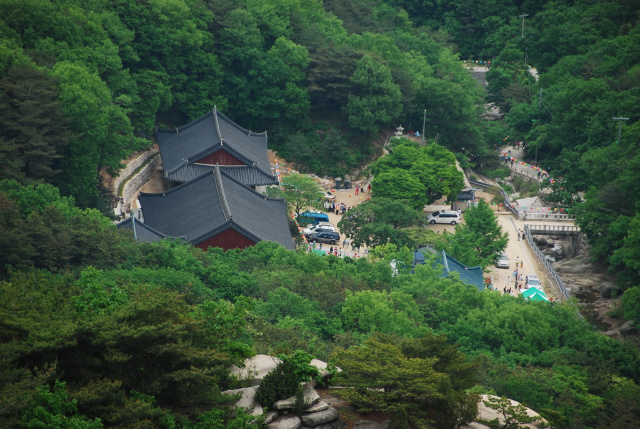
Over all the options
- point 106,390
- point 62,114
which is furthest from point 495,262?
point 106,390

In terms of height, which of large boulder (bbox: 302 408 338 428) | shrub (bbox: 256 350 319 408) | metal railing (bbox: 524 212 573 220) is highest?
metal railing (bbox: 524 212 573 220)

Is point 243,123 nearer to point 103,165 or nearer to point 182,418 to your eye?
point 103,165

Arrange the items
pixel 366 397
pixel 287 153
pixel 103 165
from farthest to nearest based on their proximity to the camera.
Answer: pixel 287 153
pixel 103 165
pixel 366 397

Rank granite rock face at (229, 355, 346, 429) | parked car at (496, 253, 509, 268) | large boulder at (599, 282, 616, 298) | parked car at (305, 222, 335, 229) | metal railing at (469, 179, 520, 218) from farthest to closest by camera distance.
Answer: metal railing at (469, 179, 520, 218) → parked car at (305, 222, 335, 229) → parked car at (496, 253, 509, 268) → large boulder at (599, 282, 616, 298) → granite rock face at (229, 355, 346, 429)

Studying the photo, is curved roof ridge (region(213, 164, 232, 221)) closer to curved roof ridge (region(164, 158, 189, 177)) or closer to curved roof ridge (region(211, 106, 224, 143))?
curved roof ridge (region(164, 158, 189, 177))

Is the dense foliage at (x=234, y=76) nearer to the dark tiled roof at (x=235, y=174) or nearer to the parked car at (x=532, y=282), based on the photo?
the dark tiled roof at (x=235, y=174)

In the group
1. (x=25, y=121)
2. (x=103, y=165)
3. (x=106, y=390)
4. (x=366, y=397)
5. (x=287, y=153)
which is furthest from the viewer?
(x=287, y=153)

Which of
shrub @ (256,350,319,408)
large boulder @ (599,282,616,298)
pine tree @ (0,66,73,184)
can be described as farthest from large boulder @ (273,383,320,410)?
large boulder @ (599,282,616,298)
